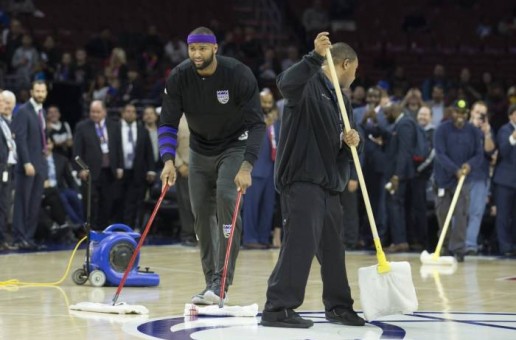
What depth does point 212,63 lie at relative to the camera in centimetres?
950

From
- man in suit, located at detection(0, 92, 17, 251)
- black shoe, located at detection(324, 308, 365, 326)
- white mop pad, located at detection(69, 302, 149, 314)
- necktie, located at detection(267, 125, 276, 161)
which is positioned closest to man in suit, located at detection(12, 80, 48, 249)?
man in suit, located at detection(0, 92, 17, 251)

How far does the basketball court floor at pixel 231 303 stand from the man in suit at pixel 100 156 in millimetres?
2931

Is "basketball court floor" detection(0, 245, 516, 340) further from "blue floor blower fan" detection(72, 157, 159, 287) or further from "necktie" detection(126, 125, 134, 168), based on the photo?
"necktie" detection(126, 125, 134, 168)

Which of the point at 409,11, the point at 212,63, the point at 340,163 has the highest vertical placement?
the point at 409,11

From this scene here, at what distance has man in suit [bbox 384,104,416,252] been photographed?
16250 millimetres

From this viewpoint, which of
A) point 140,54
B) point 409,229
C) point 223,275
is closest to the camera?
point 223,275

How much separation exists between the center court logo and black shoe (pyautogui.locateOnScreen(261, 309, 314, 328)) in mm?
57

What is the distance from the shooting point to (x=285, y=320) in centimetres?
821

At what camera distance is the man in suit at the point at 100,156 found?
17625mm

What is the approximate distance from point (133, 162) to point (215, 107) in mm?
8768

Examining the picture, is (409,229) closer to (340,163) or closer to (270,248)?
(270,248)

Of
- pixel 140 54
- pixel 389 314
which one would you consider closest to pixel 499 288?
pixel 389 314

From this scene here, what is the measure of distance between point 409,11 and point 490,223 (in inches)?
407

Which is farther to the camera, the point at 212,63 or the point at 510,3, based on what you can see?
the point at 510,3
